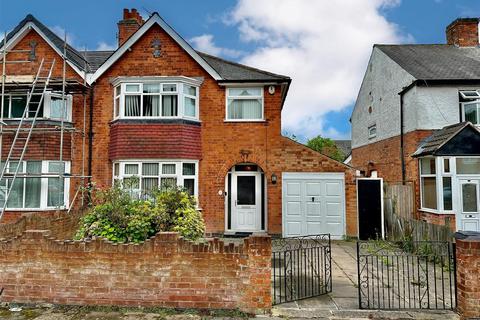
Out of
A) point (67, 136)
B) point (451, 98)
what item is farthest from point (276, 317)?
point (451, 98)

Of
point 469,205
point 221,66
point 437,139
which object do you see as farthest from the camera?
point 221,66

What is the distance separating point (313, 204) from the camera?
463 inches

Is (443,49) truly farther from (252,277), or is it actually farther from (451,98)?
(252,277)

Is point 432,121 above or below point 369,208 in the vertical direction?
above

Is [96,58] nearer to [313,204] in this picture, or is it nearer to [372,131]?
[313,204]

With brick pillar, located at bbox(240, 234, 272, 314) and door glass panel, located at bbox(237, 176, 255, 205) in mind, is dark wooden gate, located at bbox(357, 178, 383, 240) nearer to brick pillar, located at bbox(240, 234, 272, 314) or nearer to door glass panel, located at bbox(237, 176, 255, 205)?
door glass panel, located at bbox(237, 176, 255, 205)

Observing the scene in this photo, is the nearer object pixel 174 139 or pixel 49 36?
pixel 174 139

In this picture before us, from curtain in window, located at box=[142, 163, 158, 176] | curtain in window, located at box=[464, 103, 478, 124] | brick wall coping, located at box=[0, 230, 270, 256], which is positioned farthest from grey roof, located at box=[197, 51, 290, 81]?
brick wall coping, located at box=[0, 230, 270, 256]

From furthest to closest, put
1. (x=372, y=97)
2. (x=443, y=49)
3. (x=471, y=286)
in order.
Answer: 1. (x=372, y=97)
2. (x=443, y=49)
3. (x=471, y=286)

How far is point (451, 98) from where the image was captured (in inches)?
488

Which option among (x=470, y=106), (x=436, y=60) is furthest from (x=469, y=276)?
(x=436, y=60)

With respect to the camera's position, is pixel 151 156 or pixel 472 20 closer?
pixel 151 156

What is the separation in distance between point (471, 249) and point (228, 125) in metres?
8.73

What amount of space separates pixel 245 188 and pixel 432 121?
7.83m
